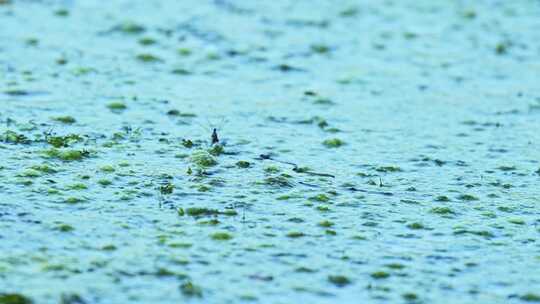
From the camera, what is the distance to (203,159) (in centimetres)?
698

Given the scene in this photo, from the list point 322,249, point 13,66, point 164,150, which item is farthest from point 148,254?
point 13,66

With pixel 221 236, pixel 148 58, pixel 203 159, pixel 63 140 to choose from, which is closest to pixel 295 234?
pixel 221 236

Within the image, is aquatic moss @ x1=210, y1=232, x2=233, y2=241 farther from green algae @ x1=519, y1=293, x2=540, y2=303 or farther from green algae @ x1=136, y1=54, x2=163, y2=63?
green algae @ x1=136, y1=54, x2=163, y2=63

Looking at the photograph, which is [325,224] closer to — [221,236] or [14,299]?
[221,236]

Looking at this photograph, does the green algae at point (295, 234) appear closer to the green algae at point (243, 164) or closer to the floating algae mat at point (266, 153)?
the floating algae mat at point (266, 153)

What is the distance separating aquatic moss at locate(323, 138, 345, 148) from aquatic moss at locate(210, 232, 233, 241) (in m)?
1.80

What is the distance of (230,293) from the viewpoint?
5176mm

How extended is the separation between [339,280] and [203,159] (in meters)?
1.82

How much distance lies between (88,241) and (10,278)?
1.79 feet

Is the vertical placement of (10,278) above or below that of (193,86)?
below

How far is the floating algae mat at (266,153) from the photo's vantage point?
17.7 ft

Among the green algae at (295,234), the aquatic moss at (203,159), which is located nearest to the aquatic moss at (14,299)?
the green algae at (295,234)

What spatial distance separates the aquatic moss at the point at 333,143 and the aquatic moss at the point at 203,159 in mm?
770

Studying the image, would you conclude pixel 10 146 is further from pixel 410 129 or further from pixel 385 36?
pixel 385 36
